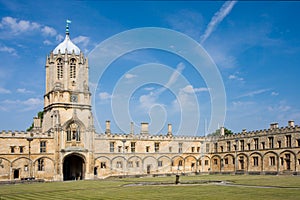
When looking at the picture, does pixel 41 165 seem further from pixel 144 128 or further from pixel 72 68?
pixel 144 128

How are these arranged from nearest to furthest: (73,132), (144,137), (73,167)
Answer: (73,132) < (73,167) < (144,137)

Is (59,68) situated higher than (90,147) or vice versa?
(59,68)

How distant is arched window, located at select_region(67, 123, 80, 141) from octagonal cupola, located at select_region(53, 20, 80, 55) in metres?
10.4

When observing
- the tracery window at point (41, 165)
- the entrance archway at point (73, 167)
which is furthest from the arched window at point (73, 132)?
the tracery window at point (41, 165)

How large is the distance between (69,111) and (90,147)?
5619 mm

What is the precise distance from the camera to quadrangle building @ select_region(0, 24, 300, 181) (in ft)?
173

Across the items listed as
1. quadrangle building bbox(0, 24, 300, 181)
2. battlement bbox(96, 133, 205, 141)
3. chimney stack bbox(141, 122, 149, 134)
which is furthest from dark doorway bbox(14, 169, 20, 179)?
chimney stack bbox(141, 122, 149, 134)

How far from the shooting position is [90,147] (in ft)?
185

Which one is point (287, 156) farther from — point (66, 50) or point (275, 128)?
point (66, 50)

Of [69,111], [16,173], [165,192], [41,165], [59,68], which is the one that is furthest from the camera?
[59,68]

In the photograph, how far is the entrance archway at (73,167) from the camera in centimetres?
5722

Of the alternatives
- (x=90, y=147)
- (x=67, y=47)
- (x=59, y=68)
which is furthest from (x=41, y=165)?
(x=67, y=47)

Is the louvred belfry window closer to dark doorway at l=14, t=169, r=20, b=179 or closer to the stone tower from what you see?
the stone tower

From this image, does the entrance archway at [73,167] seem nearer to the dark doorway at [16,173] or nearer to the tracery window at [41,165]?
the tracery window at [41,165]
